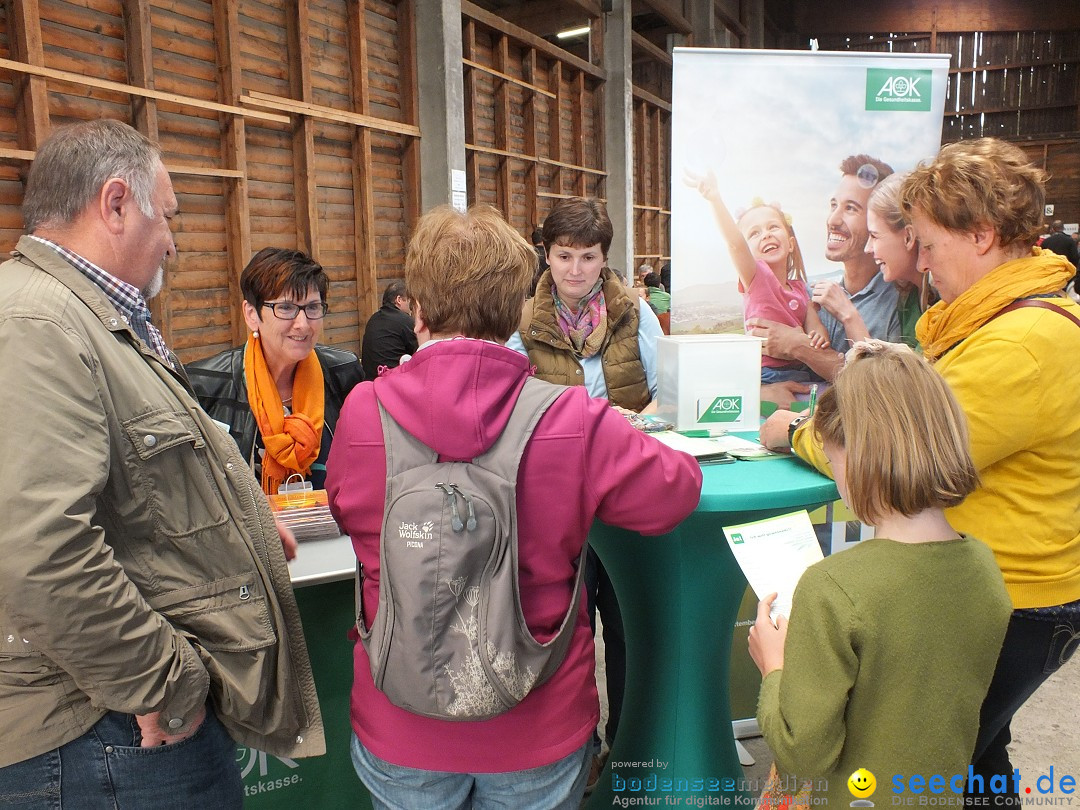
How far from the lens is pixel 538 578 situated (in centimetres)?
135

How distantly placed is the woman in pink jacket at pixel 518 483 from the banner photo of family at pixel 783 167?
176cm

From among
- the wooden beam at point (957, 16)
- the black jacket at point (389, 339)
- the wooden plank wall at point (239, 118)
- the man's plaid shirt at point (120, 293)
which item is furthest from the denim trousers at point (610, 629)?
the wooden beam at point (957, 16)

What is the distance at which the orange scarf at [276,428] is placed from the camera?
2.40 meters

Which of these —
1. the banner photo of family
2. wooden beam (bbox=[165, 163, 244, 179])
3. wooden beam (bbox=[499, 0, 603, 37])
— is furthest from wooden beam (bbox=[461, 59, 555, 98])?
the banner photo of family

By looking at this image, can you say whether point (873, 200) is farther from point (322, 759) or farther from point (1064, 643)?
point (322, 759)

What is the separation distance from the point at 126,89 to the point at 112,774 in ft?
13.8

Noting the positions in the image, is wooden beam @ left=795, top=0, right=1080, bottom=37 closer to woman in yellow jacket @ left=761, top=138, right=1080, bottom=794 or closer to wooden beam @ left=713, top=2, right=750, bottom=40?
wooden beam @ left=713, top=2, right=750, bottom=40

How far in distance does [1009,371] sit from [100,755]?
1627 mm

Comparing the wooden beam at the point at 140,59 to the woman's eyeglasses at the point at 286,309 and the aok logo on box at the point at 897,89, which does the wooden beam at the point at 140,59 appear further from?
the aok logo on box at the point at 897,89

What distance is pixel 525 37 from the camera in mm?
8617

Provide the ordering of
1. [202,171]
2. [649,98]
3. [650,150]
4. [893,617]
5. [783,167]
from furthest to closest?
[650,150]
[649,98]
[202,171]
[783,167]
[893,617]

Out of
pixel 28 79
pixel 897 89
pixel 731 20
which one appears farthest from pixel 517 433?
pixel 731 20

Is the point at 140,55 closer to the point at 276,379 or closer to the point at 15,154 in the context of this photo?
the point at 15,154

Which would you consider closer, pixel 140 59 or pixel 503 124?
pixel 140 59
